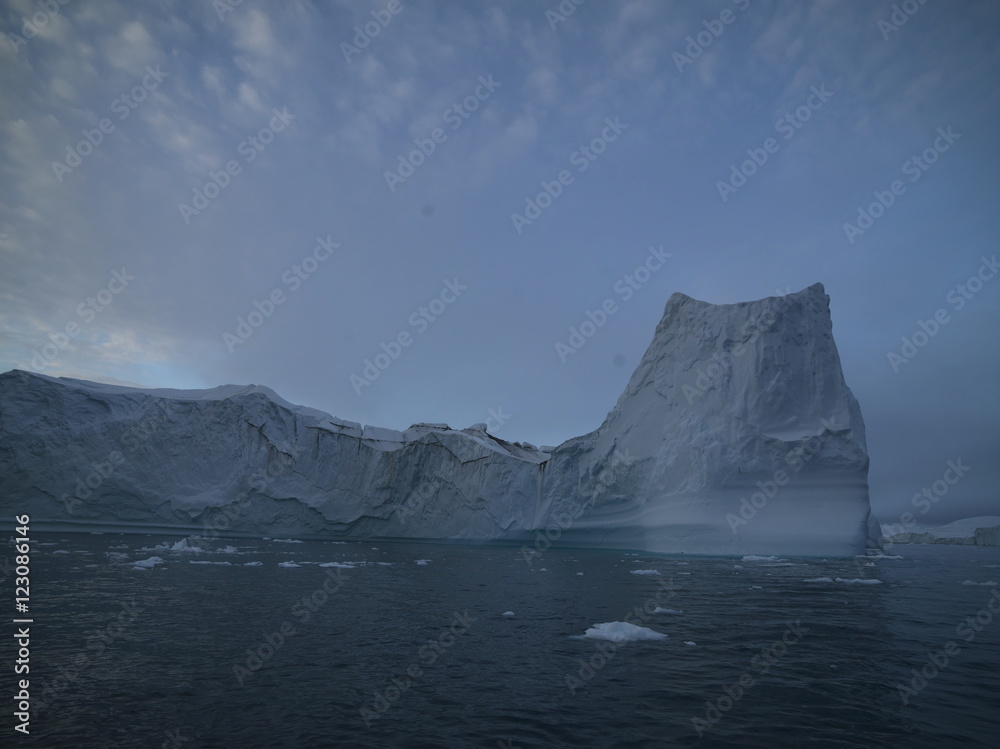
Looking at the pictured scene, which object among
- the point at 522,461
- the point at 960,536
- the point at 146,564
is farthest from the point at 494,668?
the point at 960,536

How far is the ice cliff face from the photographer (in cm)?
1964

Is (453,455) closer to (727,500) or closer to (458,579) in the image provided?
(727,500)

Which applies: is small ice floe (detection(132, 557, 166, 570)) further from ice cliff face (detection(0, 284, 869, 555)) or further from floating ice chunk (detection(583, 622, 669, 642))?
ice cliff face (detection(0, 284, 869, 555))

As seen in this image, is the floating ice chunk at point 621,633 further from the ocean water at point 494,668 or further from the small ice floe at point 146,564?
the small ice floe at point 146,564

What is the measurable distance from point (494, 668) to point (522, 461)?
77.9 feet

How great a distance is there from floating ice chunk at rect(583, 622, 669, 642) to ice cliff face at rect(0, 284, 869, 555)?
14652 mm

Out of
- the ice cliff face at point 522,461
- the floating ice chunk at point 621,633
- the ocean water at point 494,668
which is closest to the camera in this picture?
the ocean water at point 494,668

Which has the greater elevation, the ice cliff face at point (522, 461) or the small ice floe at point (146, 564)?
the ice cliff face at point (522, 461)

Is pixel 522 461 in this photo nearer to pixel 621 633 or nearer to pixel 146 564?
pixel 146 564

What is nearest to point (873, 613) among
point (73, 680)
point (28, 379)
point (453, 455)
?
point (73, 680)

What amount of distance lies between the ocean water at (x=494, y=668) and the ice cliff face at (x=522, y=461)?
9.37 meters

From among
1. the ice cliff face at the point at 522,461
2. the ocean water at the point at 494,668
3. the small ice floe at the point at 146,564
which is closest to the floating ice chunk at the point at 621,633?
the ocean water at the point at 494,668

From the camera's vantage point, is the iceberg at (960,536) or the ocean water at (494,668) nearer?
the ocean water at (494,668)

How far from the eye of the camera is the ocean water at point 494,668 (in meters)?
3.90
